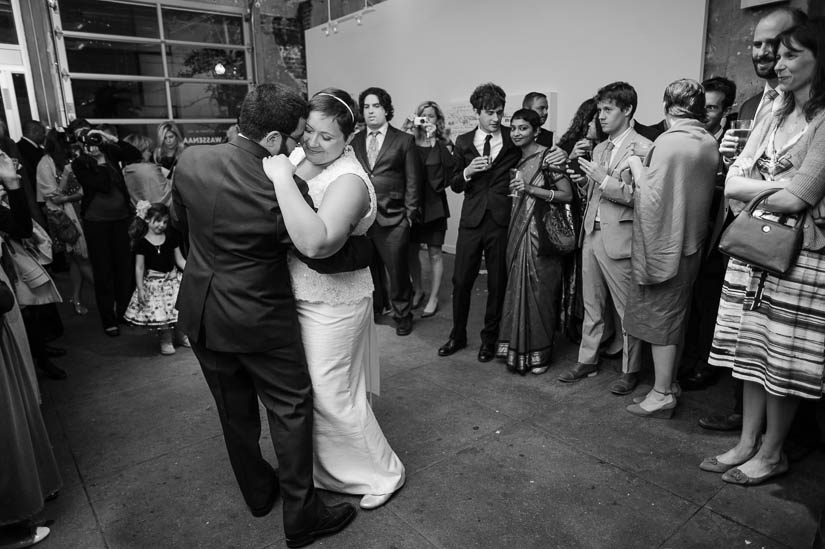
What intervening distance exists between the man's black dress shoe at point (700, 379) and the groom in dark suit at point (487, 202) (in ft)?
4.02

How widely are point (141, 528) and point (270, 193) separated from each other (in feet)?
4.94

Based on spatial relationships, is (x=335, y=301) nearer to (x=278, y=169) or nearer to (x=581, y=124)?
(x=278, y=169)

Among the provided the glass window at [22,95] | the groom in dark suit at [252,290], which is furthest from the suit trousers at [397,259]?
the glass window at [22,95]

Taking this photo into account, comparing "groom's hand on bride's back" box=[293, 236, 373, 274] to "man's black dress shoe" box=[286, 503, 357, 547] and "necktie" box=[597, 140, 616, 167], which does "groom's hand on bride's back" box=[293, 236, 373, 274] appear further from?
"necktie" box=[597, 140, 616, 167]

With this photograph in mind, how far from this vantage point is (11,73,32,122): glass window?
8.12 meters

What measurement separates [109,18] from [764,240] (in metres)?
9.83

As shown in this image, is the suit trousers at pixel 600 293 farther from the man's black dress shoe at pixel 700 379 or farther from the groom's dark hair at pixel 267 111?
the groom's dark hair at pixel 267 111

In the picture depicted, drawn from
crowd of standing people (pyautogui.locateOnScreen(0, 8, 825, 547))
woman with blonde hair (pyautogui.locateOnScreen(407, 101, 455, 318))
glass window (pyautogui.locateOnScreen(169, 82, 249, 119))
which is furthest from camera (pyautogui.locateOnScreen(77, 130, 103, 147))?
glass window (pyautogui.locateOnScreen(169, 82, 249, 119))

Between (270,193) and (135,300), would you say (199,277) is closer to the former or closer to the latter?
(270,193)

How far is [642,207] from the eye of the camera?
288 centimetres

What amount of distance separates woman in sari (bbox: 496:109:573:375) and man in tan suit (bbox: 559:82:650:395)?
0.68ft

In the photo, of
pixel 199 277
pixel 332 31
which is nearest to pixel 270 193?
pixel 199 277

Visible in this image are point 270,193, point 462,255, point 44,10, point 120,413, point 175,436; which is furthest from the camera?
point 44,10

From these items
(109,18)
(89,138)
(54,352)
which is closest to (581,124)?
(89,138)
